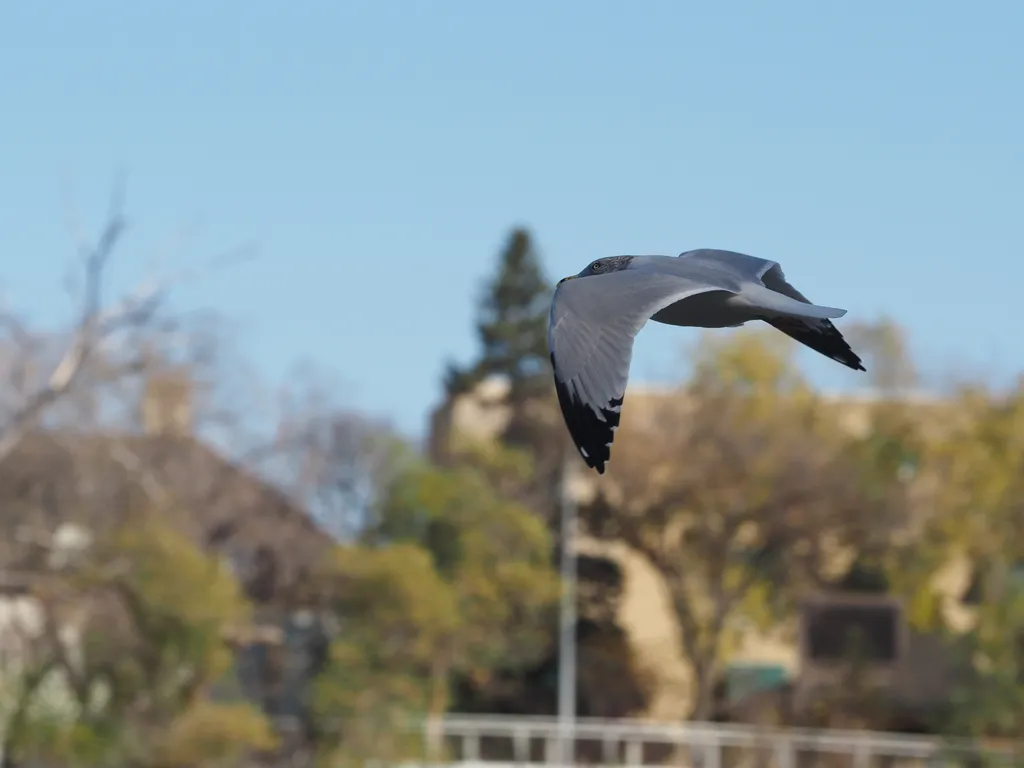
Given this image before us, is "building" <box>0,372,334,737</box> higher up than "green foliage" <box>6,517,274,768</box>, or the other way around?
"building" <box>0,372,334,737</box>

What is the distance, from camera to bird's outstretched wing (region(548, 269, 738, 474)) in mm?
3656

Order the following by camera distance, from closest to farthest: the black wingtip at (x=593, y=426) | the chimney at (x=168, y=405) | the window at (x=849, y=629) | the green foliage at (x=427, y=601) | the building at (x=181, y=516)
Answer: the black wingtip at (x=593, y=426) < the green foliage at (x=427, y=601) < the building at (x=181, y=516) < the chimney at (x=168, y=405) < the window at (x=849, y=629)

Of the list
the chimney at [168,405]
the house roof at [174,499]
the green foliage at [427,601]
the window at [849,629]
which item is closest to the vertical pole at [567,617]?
the green foliage at [427,601]

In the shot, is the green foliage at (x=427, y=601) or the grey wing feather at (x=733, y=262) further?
the green foliage at (x=427, y=601)

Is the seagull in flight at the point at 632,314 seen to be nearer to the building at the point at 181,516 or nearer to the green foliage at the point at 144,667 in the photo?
the green foliage at the point at 144,667

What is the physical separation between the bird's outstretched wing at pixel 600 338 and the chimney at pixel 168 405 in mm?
24299

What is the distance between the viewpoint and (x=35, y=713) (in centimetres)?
2138

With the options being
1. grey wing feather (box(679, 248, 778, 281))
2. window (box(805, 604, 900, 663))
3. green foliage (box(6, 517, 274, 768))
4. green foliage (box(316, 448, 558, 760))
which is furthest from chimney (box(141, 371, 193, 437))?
grey wing feather (box(679, 248, 778, 281))

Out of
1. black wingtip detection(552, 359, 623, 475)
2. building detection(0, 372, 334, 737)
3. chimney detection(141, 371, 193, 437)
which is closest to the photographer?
black wingtip detection(552, 359, 623, 475)

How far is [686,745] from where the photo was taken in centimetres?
2506

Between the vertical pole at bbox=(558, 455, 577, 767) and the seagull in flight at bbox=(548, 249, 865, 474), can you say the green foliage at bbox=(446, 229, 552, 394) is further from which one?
the seagull in flight at bbox=(548, 249, 865, 474)

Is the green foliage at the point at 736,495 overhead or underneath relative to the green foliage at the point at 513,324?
underneath

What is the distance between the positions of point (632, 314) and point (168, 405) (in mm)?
25557

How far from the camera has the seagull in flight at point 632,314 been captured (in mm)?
3674
